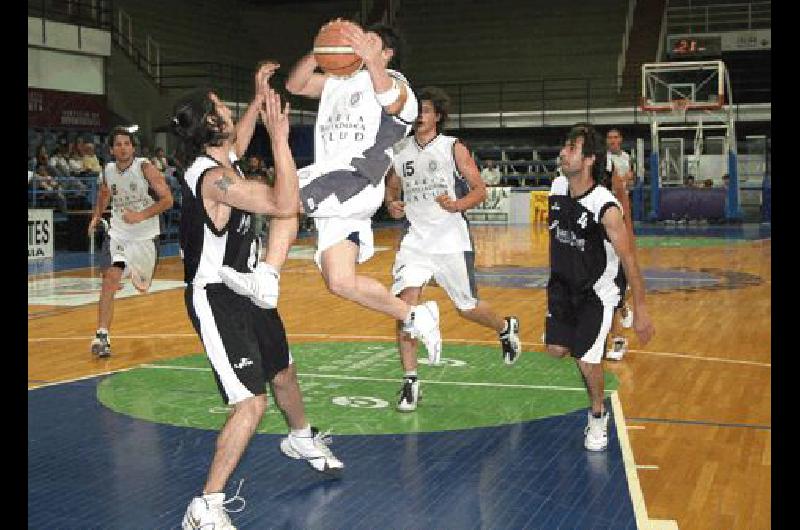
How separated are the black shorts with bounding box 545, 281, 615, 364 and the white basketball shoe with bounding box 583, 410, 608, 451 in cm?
32

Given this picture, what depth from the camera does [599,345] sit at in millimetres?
5852

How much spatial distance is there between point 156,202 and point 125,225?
1.57 feet

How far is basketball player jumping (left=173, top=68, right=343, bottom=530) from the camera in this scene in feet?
14.4

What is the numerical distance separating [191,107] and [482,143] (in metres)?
29.3

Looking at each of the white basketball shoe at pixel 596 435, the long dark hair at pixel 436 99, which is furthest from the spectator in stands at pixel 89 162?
the white basketball shoe at pixel 596 435

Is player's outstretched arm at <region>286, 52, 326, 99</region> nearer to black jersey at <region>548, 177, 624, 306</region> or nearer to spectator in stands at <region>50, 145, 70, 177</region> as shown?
black jersey at <region>548, 177, 624, 306</region>

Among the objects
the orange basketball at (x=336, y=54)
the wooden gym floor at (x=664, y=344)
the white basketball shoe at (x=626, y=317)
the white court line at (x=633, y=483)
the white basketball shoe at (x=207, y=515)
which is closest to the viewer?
the white basketball shoe at (x=207, y=515)

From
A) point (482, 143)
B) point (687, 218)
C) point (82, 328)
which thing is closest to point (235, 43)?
point (482, 143)

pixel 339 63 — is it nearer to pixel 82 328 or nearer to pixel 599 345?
pixel 599 345

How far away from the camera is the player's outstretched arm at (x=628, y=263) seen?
5.66 m

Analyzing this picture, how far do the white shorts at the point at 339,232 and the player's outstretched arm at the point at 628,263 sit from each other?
130 centimetres

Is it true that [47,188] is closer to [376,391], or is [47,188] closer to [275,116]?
[376,391]

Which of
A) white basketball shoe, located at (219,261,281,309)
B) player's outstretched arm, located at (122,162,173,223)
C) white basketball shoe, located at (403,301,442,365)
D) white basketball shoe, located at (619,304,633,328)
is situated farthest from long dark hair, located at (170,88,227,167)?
white basketball shoe, located at (619,304,633,328)

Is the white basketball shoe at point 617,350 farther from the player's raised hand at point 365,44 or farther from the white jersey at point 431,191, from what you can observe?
the player's raised hand at point 365,44
